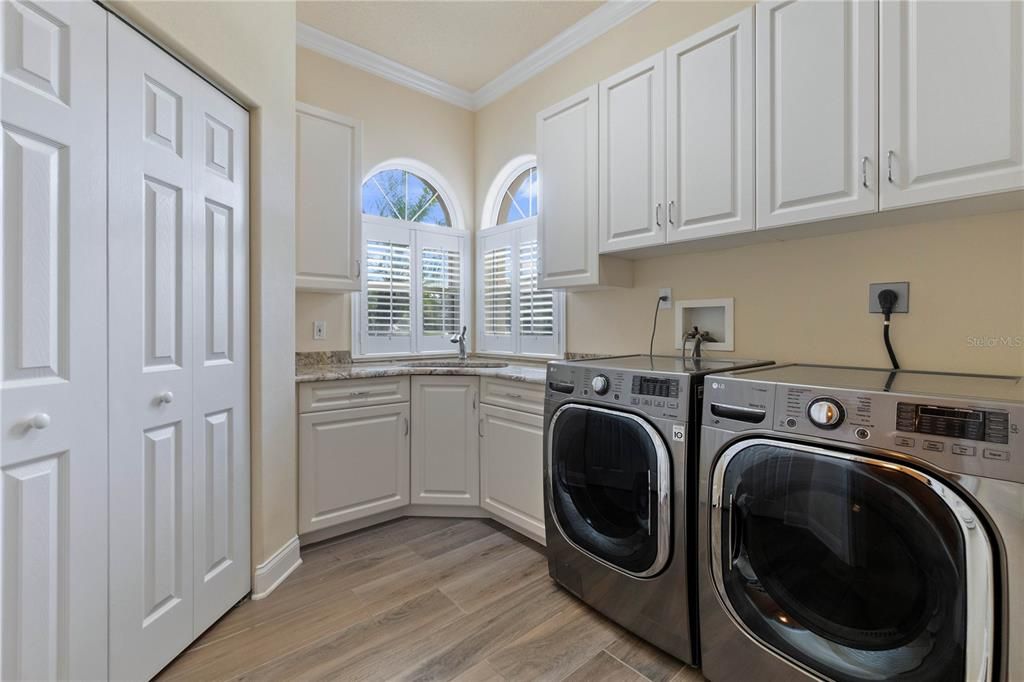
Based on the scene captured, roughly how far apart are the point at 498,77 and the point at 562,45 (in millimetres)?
590

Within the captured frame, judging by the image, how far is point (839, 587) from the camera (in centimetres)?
120

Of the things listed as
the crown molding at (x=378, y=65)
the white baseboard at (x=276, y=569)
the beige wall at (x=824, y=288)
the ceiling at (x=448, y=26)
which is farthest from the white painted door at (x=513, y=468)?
the crown molding at (x=378, y=65)

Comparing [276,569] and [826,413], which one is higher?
[826,413]

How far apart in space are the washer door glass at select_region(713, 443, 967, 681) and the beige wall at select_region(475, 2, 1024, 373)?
0.80 metres

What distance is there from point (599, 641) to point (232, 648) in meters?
1.31

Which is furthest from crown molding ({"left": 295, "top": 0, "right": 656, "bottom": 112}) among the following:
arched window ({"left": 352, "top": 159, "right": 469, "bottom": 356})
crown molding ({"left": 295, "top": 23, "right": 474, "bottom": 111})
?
arched window ({"left": 352, "top": 159, "right": 469, "bottom": 356})

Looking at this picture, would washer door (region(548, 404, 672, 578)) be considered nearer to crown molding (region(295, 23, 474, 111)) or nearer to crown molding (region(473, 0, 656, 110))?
crown molding (region(473, 0, 656, 110))

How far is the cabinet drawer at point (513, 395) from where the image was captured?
2.34m

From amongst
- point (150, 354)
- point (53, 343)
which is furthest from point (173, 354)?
point (53, 343)

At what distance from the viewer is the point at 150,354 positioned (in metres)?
1.46

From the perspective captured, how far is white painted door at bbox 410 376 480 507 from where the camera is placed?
8.80ft

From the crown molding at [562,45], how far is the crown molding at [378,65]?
7.3 inches

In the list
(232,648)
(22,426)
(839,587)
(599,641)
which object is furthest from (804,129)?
(232,648)

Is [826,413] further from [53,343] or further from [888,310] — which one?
[53,343]
